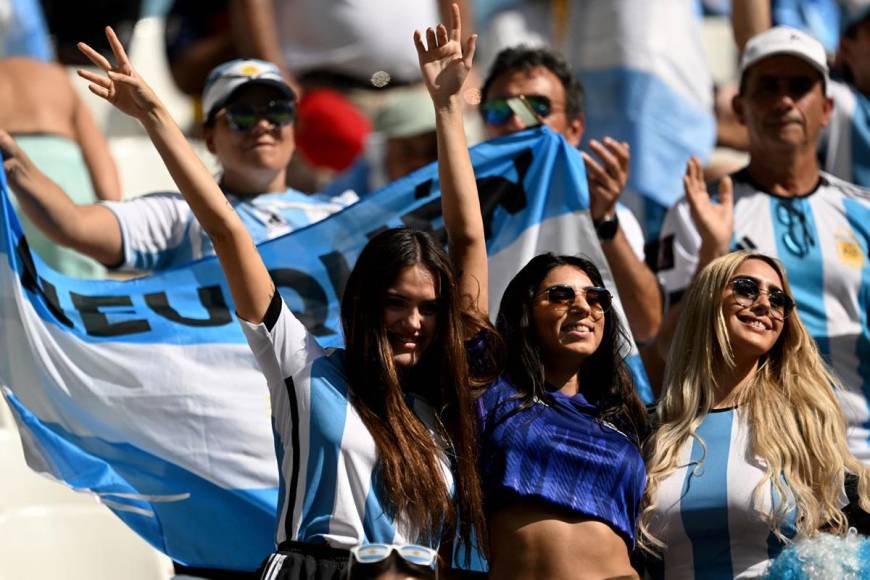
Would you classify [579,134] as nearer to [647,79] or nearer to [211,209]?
[647,79]

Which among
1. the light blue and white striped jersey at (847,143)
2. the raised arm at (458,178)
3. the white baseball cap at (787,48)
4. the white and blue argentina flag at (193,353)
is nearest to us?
the raised arm at (458,178)

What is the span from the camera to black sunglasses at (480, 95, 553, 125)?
578cm

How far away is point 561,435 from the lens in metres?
4.15

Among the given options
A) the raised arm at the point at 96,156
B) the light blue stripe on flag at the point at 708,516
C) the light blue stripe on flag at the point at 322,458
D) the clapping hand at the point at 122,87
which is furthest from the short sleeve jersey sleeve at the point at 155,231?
the light blue stripe on flag at the point at 708,516

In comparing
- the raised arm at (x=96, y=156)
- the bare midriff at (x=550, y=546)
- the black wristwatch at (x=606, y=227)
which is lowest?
the bare midriff at (x=550, y=546)

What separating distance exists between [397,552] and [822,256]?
7.04ft

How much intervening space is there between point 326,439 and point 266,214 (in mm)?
1595

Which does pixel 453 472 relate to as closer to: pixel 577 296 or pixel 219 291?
pixel 577 296

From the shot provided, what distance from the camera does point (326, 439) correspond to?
4.00 meters

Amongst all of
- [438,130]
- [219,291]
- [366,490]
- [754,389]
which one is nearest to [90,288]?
[219,291]

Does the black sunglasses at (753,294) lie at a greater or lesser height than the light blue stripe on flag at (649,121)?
lesser

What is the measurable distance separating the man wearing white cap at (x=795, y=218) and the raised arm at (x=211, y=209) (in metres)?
1.64

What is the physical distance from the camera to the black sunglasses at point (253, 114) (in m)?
5.46

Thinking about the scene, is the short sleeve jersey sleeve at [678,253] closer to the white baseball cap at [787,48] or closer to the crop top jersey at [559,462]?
the white baseball cap at [787,48]
